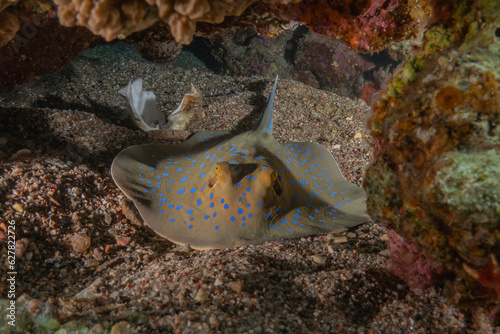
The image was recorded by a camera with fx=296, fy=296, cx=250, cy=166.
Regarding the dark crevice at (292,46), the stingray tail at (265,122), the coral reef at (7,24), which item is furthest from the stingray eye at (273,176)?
the dark crevice at (292,46)

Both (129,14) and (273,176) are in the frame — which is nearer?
(129,14)

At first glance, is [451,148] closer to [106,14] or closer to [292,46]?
[106,14]

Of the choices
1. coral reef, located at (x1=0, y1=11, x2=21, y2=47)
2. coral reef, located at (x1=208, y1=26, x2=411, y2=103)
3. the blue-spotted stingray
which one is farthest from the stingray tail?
coral reef, located at (x1=208, y1=26, x2=411, y2=103)

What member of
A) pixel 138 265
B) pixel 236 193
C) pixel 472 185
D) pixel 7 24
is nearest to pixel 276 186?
pixel 236 193

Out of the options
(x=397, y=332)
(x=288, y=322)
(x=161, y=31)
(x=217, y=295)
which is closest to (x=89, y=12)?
(x=161, y=31)

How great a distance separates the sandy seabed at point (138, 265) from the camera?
78.4 inches

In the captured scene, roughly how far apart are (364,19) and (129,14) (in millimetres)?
2264

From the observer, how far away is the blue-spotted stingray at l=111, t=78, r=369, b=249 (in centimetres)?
309

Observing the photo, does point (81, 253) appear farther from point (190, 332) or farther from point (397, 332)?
point (397, 332)

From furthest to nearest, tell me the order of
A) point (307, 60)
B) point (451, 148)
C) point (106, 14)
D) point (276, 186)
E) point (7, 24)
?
1. point (307, 60)
2. point (276, 186)
3. point (7, 24)
4. point (106, 14)
5. point (451, 148)

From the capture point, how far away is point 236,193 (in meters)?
3.19

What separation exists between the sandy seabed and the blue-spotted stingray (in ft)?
0.62

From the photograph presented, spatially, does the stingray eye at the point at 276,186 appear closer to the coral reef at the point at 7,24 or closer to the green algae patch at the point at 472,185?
the green algae patch at the point at 472,185

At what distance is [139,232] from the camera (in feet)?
11.6
